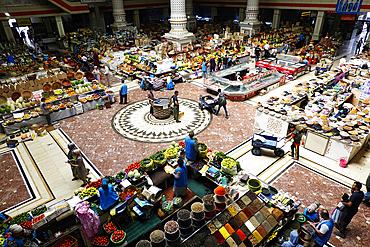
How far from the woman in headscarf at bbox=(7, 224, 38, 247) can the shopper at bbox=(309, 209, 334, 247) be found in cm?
593

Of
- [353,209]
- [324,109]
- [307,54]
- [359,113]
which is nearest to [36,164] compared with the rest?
[353,209]

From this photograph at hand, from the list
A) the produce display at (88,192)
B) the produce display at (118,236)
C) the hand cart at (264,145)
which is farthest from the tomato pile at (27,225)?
the hand cart at (264,145)

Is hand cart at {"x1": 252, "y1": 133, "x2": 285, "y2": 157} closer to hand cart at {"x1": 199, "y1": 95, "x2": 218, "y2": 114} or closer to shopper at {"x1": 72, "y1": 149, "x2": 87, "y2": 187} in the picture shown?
hand cart at {"x1": 199, "y1": 95, "x2": 218, "y2": 114}

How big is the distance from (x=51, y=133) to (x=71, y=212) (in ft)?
22.5

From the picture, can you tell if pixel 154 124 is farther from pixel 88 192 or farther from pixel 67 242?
pixel 67 242

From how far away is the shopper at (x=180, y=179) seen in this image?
6379mm

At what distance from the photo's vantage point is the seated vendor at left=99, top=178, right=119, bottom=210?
18.9 feet

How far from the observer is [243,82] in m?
14.4

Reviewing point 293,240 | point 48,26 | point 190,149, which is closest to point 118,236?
point 190,149

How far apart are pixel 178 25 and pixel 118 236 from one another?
19.3 m

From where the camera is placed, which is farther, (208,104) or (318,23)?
(318,23)

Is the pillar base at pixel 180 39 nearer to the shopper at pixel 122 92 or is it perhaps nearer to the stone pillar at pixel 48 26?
the shopper at pixel 122 92

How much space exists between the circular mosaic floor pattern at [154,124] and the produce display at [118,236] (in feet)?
16.2

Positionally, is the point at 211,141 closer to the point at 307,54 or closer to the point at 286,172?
the point at 286,172
